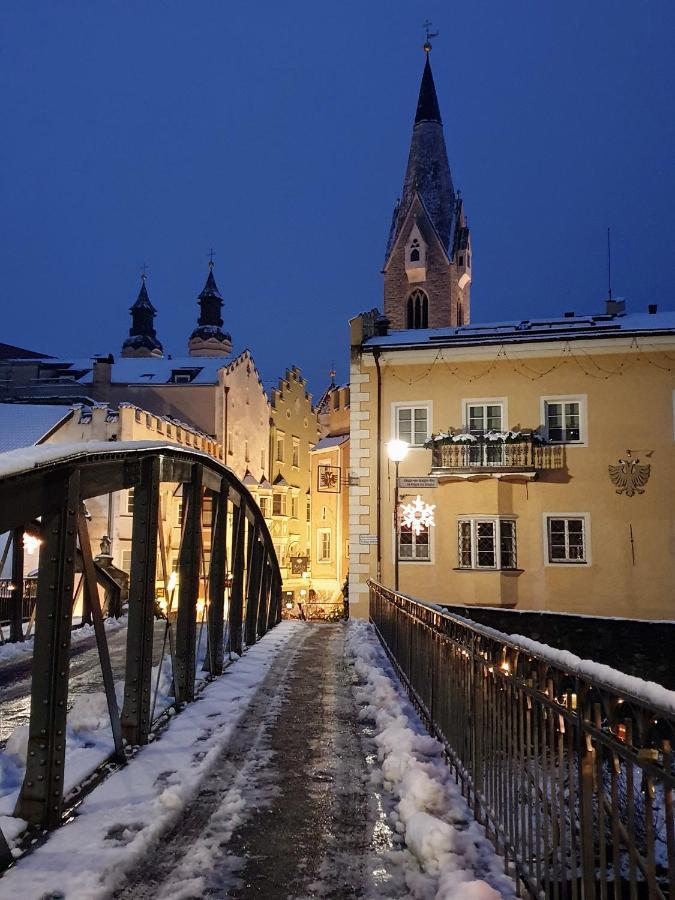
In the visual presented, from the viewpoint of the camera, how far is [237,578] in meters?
12.1

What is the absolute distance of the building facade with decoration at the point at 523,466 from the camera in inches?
896

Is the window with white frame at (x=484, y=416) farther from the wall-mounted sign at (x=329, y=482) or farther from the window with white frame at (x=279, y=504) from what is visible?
the window with white frame at (x=279, y=504)

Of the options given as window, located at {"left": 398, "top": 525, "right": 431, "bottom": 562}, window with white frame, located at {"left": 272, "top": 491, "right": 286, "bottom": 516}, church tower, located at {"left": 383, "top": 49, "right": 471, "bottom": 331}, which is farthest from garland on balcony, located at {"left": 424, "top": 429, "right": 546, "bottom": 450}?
church tower, located at {"left": 383, "top": 49, "right": 471, "bottom": 331}

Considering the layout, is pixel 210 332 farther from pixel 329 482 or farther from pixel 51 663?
pixel 51 663

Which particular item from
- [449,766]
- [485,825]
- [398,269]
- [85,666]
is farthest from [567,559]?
[398,269]

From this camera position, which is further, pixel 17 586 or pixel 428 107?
pixel 428 107

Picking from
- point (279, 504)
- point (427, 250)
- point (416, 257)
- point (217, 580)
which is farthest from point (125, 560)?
point (427, 250)

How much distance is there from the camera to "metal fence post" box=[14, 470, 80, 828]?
4465mm

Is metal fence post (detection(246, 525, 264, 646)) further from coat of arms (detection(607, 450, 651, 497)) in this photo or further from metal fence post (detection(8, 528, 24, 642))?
coat of arms (detection(607, 450, 651, 497))

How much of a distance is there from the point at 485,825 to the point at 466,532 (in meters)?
19.3

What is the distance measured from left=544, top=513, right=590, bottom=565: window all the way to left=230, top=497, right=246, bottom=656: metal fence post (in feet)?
43.9

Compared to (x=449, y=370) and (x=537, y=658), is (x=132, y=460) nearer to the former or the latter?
(x=537, y=658)

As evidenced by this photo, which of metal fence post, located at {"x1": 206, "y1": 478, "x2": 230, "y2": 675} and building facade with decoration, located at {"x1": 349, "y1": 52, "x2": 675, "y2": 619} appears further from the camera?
building facade with decoration, located at {"x1": 349, "y1": 52, "x2": 675, "y2": 619}

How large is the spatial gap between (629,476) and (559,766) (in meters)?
21.0
